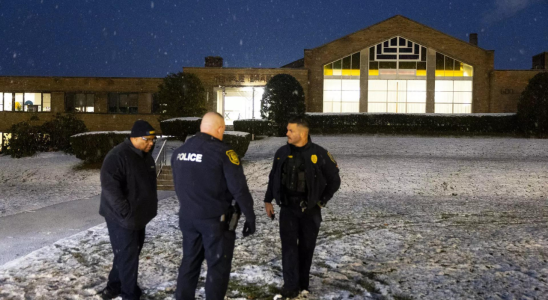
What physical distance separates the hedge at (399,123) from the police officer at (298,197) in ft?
75.6

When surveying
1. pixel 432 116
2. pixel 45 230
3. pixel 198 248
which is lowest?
pixel 45 230

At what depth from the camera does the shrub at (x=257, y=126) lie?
24.1 m

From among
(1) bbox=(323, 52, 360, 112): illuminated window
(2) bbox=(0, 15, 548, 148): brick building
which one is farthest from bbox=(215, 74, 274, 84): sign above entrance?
(1) bbox=(323, 52, 360, 112): illuminated window

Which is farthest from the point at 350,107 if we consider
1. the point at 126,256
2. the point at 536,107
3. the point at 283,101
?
the point at 126,256

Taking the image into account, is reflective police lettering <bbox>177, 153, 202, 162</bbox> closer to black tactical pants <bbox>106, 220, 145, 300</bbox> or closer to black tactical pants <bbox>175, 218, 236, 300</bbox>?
black tactical pants <bbox>175, 218, 236, 300</bbox>

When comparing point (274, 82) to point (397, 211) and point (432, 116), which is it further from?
point (397, 211)

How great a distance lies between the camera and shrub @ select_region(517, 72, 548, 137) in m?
23.8

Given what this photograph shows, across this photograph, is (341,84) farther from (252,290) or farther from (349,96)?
(252,290)

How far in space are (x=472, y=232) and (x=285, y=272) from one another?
431 centimetres

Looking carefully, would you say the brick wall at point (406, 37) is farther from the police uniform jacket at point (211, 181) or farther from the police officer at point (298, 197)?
the police uniform jacket at point (211, 181)

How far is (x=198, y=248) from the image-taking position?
3.97 metres

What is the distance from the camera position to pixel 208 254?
3.87 m

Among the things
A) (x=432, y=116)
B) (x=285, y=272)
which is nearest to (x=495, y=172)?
(x=285, y=272)

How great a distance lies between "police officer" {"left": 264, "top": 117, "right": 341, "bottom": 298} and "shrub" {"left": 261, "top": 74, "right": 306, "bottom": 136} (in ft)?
61.8
